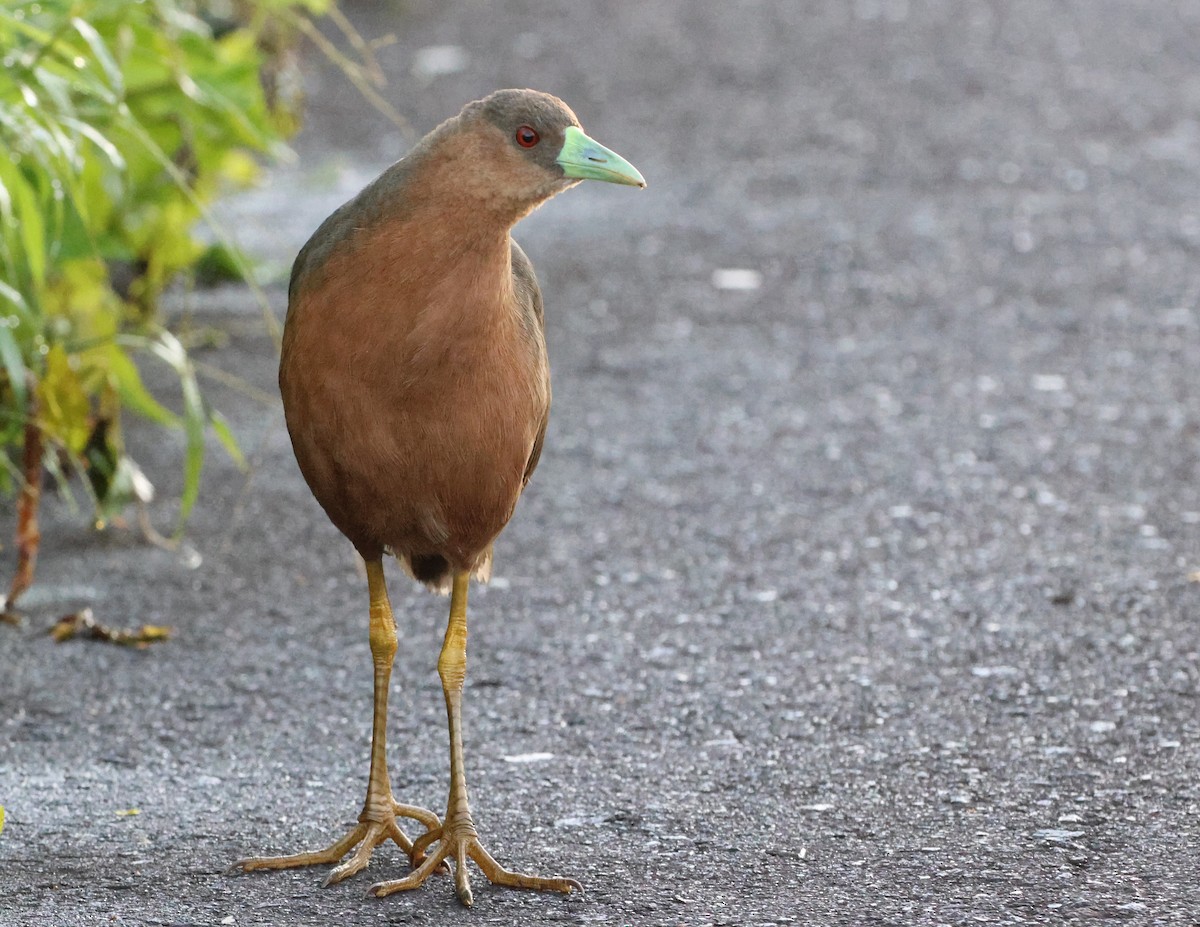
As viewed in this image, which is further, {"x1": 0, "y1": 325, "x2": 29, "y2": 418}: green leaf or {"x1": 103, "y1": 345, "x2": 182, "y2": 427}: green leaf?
{"x1": 103, "y1": 345, "x2": 182, "y2": 427}: green leaf

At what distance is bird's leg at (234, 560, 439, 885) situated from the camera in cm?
337

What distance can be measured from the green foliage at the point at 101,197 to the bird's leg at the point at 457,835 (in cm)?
140

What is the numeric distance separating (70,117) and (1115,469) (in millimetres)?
3542

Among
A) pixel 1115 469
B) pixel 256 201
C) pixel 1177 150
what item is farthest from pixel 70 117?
pixel 1177 150

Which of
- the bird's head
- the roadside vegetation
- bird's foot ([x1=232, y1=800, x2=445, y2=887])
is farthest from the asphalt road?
the bird's head

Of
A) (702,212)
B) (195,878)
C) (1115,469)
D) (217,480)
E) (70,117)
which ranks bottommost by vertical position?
(195,878)

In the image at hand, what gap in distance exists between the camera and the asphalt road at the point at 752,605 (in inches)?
135

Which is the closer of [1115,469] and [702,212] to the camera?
[1115,469]

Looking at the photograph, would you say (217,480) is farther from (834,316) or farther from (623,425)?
(834,316)

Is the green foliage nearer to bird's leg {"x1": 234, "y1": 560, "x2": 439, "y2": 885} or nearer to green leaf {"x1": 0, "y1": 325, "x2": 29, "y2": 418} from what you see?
green leaf {"x1": 0, "y1": 325, "x2": 29, "y2": 418}

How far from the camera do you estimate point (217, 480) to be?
5.96m

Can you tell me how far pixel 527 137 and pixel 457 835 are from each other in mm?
1340

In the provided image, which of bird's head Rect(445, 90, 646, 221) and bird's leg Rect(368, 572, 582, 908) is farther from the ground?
bird's head Rect(445, 90, 646, 221)

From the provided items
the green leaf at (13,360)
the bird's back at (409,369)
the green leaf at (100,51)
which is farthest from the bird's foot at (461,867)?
the green leaf at (100,51)
